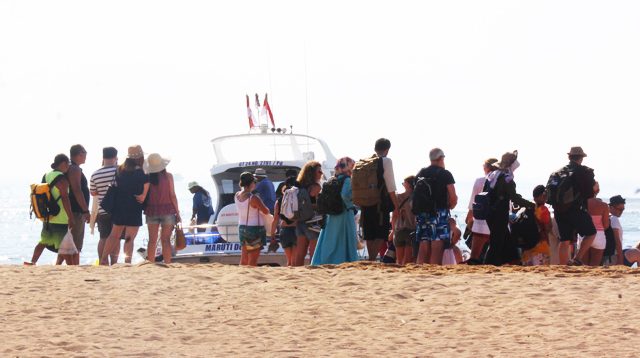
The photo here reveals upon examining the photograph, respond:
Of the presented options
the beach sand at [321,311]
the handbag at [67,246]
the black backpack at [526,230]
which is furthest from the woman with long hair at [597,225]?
the handbag at [67,246]

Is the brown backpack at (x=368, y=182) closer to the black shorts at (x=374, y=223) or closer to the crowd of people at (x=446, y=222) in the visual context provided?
the crowd of people at (x=446, y=222)

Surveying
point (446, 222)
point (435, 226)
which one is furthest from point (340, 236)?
point (446, 222)

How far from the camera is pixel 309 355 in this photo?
31.2 ft

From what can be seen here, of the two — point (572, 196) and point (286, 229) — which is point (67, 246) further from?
point (572, 196)

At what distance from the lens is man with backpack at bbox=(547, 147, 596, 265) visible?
1454 centimetres

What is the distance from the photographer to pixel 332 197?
47.4 feet

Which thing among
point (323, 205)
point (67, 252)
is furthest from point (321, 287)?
point (67, 252)

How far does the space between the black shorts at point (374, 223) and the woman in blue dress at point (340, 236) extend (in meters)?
0.41

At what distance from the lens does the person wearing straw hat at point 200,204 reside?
22.6m

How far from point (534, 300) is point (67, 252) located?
20.1 ft

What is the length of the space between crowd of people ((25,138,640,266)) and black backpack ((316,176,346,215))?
0.12 ft

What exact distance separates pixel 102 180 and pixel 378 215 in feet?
12.6

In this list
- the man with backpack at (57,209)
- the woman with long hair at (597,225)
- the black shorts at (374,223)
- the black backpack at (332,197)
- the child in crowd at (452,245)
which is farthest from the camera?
the woman with long hair at (597,225)

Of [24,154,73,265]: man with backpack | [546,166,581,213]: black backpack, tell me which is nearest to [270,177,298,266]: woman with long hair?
[24,154,73,265]: man with backpack
